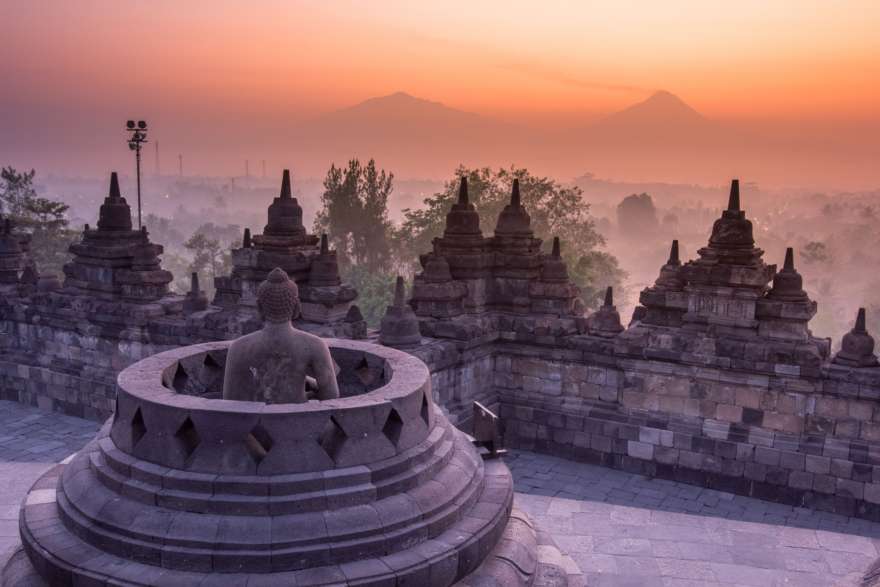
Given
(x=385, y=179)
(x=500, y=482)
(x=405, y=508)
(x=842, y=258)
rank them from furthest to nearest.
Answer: (x=842, y=258) < (x=385, y=179) < (x=500, y=482) < (x=405, y=508)

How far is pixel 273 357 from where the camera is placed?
5871 mm

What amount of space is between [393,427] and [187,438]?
1.45 metres

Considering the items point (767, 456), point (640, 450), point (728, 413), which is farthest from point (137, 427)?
point (767, 456)

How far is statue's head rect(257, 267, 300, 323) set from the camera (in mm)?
5879

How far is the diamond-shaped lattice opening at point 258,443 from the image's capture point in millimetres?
5156

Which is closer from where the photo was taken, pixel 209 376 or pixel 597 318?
pixel 209 376

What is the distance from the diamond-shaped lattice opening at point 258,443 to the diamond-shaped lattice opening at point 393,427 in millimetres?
856

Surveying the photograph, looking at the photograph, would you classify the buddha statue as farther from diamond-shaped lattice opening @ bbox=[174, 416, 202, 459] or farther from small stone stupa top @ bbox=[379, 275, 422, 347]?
small stone stupa top @ bbox=[379, 275, 422, 347]

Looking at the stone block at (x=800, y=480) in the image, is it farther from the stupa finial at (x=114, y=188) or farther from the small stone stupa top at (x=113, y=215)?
the stupa finial at (x=114, y=188)

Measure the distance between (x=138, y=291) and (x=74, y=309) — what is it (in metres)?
1.33

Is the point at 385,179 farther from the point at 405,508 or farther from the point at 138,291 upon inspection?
the point at 405,508

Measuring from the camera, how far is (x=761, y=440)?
10820 millimetres

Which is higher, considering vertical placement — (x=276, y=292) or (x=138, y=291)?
(x=276, y=292)

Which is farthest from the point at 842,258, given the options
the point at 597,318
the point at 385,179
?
the point at 597,318
